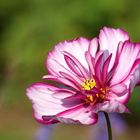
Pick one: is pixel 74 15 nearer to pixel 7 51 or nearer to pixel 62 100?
pixel 7 51

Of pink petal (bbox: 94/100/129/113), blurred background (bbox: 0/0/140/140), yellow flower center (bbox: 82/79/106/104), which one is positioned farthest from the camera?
blurred background (bbox: 0/0/140/140)

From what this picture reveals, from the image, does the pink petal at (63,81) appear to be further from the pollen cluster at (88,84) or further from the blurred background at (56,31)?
the blurred background at (56,31)

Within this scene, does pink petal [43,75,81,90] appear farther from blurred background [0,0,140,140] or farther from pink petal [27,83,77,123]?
blurred background [0,0,140,140]

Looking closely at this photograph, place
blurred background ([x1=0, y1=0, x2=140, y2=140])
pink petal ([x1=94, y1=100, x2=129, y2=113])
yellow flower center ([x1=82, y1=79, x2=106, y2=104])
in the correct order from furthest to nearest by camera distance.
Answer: blurred background ([x1=0, y1=0, x2=140, y2=140]) → yellow flower center ([x1=82, y1=79, x2=106, y2=104]) → pink petal ([x1=94, y1=100, x2=129, y2=113])

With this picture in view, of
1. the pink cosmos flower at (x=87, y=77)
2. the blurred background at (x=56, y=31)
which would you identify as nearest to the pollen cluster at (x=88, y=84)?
the pink cosmos flower at (x=87, y=77)

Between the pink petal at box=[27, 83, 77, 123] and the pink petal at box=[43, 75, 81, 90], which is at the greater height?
the pink petal at box=[43, 75, 81, 90]

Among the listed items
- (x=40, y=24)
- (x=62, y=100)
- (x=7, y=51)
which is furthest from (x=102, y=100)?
(x=7, y=51)

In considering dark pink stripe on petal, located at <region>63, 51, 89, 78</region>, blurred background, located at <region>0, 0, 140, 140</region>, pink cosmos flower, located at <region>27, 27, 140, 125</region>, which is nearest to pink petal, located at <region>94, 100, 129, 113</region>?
pink cosmos flower, located at <region>27, 27, 140, 125</region>
